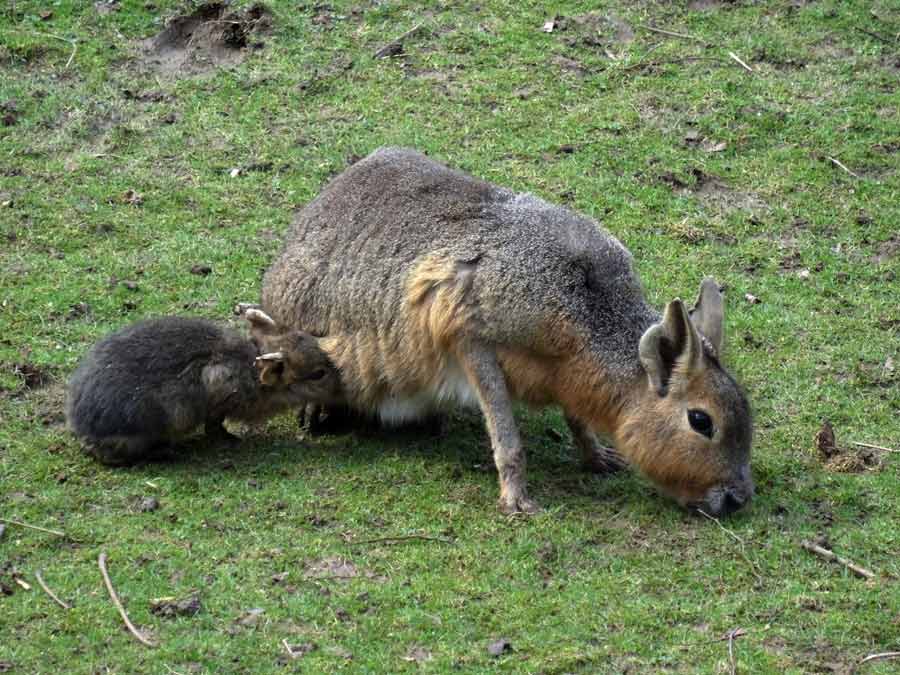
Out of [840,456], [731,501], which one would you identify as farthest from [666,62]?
[731,501]

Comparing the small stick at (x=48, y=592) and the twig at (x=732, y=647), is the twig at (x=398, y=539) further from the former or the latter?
the twig at (x=732, y=647)

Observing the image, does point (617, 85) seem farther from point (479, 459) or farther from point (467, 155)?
point (479, 459)

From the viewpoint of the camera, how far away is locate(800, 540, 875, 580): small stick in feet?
22.7

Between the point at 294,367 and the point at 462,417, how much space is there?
125 cm

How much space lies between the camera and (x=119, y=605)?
255 inches

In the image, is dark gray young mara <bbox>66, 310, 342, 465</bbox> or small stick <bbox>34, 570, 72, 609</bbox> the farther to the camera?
dark gray young mara <bbox>66, 310, 342, 465</bbox>

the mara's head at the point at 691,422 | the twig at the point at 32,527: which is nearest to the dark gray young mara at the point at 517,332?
the mara's head at the point at 691,422

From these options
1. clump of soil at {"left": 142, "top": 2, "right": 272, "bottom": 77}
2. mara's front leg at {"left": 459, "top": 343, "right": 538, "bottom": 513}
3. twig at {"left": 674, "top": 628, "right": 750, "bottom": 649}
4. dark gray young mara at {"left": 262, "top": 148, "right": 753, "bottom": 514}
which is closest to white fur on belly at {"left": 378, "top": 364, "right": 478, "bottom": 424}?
dark gray young mara at {"left": 262, "top": 148, "right": 753, "bottom": 514}

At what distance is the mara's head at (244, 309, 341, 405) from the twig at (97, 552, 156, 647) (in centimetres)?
176

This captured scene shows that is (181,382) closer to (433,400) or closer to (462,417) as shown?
(433,400)

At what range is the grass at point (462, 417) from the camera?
647cm

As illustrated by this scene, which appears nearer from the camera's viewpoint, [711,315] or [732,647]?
[732,647]

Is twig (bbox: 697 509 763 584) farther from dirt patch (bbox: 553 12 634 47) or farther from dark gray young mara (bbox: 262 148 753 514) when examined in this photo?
dirt patch (bbox: 553 12 634 47)

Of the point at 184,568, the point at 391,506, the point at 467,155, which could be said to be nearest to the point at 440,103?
the point at 467,155
